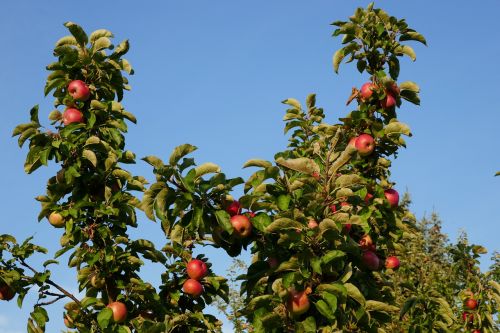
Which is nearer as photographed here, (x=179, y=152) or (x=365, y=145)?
(x=179, y=152)

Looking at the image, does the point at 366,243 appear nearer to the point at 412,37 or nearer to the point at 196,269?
Result: the point at 196,269

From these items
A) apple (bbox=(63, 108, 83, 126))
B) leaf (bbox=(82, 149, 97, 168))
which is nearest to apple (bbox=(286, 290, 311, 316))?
leaf (bbox=(82, 149, 97, 168))

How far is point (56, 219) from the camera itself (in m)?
7.08

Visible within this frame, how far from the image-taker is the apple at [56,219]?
7.07 metres

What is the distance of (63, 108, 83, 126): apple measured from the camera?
24.3 ft

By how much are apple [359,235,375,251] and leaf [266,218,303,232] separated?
1.34 m

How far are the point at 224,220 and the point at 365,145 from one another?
76.3 inches

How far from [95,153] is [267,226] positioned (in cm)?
300

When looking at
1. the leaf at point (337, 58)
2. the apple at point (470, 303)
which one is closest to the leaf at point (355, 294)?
the leaf at point (337, 58)

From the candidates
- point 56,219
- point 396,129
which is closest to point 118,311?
point 56,219

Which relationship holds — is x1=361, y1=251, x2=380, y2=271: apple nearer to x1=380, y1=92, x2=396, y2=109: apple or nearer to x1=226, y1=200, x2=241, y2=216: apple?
x1=226, y1=200, x2=241, y2=216: apple

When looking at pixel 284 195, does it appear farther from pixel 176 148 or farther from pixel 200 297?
pixel 200 297

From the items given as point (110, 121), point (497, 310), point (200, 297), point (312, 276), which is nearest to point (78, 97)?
point (110, 121)

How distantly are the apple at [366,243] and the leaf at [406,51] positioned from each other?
215cm
